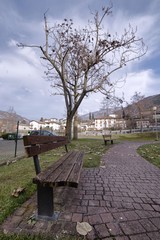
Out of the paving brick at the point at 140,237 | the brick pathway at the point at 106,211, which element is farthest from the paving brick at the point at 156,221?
the paving brick at the point at 140,237

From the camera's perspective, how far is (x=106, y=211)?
274 centimetres

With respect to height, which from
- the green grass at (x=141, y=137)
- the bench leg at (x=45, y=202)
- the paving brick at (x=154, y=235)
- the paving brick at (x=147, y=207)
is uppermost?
the green grass at (x=141, y=137)

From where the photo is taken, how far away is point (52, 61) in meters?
12.5

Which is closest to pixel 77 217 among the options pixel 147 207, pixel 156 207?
pixel 147 207

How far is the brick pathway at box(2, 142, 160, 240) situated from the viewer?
7.30 feet

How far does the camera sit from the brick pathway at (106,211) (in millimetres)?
2225

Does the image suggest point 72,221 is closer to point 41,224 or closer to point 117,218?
point 41,224

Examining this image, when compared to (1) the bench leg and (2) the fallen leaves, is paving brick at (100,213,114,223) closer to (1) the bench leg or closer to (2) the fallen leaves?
(2) the fallen leaves

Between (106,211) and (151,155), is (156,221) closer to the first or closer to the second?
(106,211)

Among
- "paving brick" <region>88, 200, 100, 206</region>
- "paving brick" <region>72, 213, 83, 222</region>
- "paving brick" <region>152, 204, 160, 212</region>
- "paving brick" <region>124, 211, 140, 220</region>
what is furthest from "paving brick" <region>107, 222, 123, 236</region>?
"paving brick" <region>152, 204, 160, 212</region>

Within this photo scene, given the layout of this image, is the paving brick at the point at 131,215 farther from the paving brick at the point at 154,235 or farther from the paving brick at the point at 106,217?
the paving brick at the point at 154,235

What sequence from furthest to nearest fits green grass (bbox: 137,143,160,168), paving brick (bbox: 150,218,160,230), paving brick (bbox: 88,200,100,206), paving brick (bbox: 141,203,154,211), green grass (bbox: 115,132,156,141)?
green grass (bbox: 115,132,156,141) → green grass (bbox: 137,143,160,168) → paving brick (bbox: 88,200,100,206) → paving brick (bbox: 141,203,154,211) → paving brick (bbox: 150,218,160,230)

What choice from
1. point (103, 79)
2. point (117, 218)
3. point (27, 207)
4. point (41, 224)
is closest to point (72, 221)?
point (41, 224)

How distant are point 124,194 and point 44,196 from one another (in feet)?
5.07
